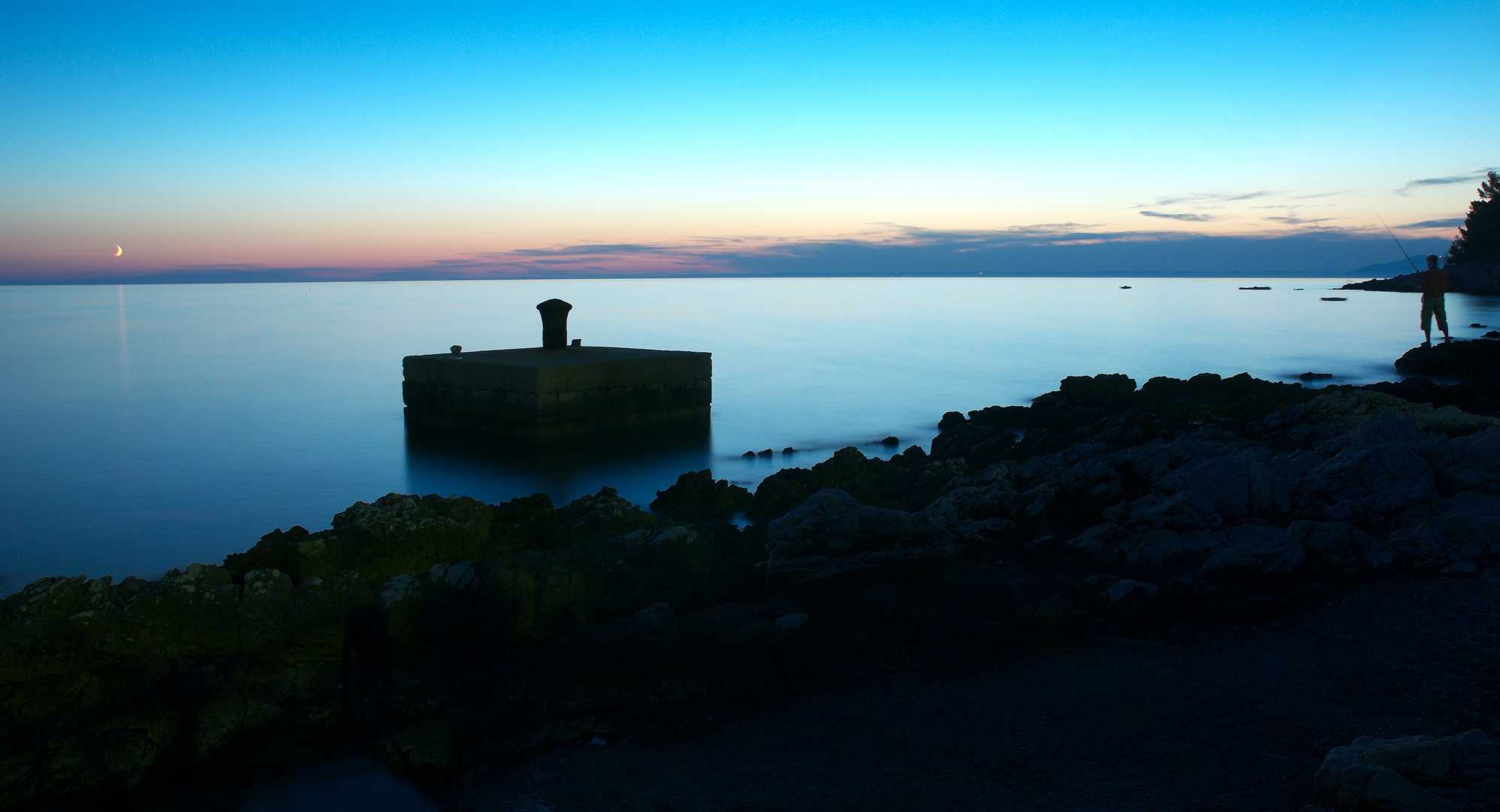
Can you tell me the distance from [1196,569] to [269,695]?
271 inches

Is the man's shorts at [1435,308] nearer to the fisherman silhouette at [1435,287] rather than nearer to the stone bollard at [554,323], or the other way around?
the fisherman silhouette at [1435,287]

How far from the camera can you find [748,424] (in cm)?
2030

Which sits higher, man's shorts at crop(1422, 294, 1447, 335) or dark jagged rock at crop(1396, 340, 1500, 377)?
man's shorts at crop(1422, 294, 1447, 335)

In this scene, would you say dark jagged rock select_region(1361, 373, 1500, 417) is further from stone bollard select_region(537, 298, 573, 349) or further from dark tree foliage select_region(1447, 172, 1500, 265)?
dark tree foliage select_region(1447, 172, 1500, 265)

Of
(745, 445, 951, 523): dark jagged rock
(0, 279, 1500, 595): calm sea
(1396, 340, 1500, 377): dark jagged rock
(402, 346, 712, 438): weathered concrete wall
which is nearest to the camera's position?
(745, 445, 951, 523): dark jagged rock

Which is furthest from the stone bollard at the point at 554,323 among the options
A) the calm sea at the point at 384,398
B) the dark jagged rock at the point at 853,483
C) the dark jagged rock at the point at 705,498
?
the dark jagged rock at the point at 853,483

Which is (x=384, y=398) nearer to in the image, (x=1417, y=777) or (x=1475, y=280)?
(x=1417, y=777)

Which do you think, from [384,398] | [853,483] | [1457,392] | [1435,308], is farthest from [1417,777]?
[384,398]

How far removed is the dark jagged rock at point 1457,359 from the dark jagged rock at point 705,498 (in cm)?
2083

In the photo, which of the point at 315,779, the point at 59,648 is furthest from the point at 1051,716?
the point at 59,648

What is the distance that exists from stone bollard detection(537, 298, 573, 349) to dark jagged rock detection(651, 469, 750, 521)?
7004mm

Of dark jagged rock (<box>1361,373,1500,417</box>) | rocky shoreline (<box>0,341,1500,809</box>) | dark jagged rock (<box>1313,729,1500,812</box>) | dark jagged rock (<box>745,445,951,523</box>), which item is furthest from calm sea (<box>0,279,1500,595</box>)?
dark jagged rock (<box>1313,729,1500,812</box>)

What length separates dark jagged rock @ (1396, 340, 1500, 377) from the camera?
23141 mm

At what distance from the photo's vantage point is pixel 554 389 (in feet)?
51.2
